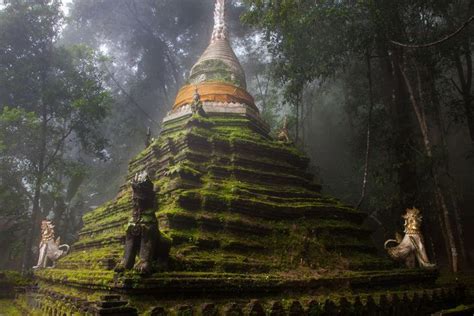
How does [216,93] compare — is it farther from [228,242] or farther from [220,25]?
[228,242]

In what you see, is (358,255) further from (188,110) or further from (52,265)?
(52,265)

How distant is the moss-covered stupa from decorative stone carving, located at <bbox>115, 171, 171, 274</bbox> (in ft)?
0.73

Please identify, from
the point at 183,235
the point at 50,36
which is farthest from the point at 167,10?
the point at 183,235

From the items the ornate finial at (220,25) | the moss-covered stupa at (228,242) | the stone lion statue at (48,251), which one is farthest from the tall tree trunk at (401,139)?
the stone lion statue at (48,251)

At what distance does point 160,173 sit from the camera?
10.3m

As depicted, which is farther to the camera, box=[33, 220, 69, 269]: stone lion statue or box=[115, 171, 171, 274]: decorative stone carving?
box=[33, 220, 69, 269]: stone lion statue

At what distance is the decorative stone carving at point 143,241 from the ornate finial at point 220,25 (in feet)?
38.4

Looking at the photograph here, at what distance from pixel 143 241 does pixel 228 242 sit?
2019 mm

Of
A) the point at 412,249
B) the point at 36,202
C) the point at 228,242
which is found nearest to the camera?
the point at 228,242

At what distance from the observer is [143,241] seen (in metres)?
6.13

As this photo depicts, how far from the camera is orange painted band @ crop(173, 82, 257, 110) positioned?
1339 cm

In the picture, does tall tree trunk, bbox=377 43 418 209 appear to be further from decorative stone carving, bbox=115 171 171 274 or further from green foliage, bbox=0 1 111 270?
green foliage, bbox=0 1 111 270

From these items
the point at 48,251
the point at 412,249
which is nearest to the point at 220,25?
A: the point at 48,251

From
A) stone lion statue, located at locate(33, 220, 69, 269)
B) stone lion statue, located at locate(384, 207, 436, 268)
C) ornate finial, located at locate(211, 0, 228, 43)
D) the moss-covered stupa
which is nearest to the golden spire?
ornate finial, located at locate(211, 0, 228, 43)
